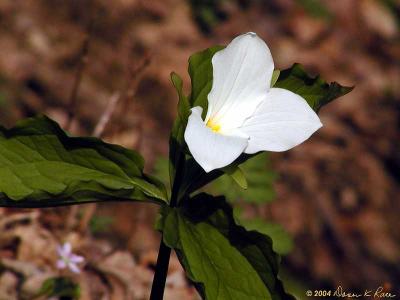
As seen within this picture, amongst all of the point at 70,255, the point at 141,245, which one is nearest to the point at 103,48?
the point at 141,245

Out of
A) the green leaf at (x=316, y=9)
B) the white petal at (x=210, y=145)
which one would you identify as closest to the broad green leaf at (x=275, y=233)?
the white petal at (x=210, y=145)

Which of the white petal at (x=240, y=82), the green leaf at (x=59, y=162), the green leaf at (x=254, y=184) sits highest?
the green leaf at (x=254, y=184)

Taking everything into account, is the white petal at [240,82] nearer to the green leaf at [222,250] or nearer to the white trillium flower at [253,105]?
the white trillium flower at [253,105]

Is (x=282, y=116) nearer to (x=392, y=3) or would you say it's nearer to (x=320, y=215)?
(x=320, y=215)

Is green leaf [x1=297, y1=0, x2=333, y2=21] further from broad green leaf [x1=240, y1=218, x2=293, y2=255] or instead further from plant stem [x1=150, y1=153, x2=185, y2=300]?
plant stem [x1=150, y1=153, x2=185, y2=300]

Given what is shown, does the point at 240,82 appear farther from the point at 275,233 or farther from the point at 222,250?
the point at 275,233

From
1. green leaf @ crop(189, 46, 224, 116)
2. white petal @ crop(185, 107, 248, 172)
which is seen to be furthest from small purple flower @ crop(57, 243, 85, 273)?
white petal @ crop(185, 107, 248, 172)
